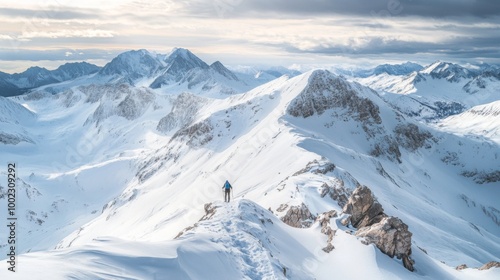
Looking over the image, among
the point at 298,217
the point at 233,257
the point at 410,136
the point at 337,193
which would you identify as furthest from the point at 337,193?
the point at 410,136

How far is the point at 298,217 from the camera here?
37.6 metres

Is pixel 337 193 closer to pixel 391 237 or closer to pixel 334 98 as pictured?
pixel 391 237

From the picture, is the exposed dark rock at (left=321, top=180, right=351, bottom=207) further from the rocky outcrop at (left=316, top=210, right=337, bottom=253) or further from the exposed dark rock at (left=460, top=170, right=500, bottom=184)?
the exposed dark rock at (left=460, top=170, right=500, bottom=184)

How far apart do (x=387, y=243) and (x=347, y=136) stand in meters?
120

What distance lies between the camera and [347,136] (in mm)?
142000

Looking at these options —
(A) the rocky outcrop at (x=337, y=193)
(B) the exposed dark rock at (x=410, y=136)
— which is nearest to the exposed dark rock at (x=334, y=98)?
(B) the exposed dark rock at (x=410, y=136)

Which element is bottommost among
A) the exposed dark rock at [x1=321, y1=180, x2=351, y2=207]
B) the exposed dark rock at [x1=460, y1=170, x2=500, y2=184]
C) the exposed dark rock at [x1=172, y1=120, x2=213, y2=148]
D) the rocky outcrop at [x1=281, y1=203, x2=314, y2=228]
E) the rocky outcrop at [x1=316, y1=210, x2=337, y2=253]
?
the exposed dark rock at [x1=460, y1=170, x2=500, y2=184]

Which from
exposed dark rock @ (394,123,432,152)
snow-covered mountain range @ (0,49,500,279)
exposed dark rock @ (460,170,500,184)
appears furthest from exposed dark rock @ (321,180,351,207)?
exposed dark rock @ (460,170,500,184)

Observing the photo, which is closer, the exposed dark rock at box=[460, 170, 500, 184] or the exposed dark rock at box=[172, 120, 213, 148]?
the exposed dark rock at box=[172, 120, 213, 148]

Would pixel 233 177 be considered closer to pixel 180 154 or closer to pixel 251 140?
pixel 251 140

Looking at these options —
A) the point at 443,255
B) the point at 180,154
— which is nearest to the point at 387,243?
the point at 443,255

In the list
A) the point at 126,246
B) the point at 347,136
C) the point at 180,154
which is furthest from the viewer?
the point at 180,154

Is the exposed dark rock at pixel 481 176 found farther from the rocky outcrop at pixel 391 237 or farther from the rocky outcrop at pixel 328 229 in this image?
the rocky outcrop at pixel 391 237

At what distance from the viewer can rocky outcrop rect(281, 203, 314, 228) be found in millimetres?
36500
